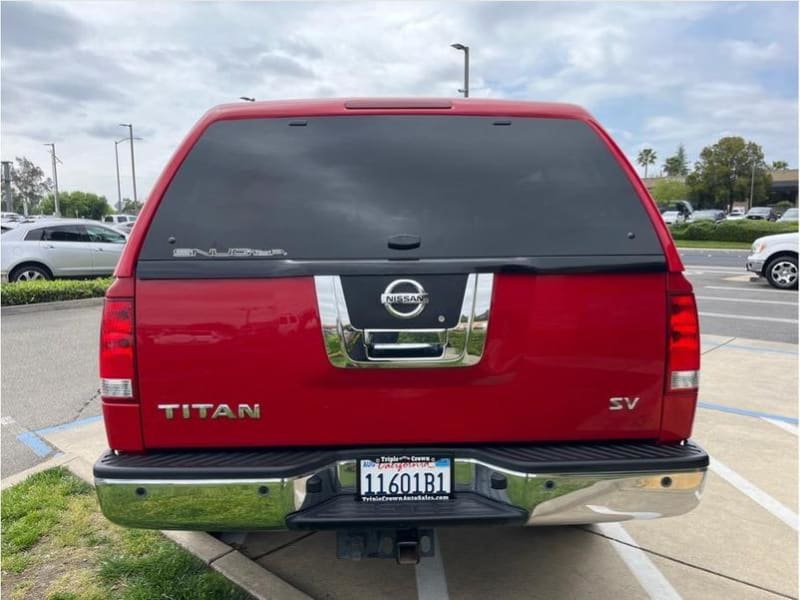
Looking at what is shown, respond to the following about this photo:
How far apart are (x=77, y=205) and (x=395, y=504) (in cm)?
A: 9877

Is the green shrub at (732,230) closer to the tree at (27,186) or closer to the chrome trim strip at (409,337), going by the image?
Answer: the chrome trim strip at (409,337)

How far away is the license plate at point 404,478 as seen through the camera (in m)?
2.24

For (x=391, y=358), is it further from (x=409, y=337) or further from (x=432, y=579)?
(x=432, y=579)

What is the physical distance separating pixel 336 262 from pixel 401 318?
30 centimetres

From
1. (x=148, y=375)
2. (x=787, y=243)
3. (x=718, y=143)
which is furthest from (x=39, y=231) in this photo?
(x=718, y=143)

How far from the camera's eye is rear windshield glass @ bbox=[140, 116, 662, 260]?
2244 mm

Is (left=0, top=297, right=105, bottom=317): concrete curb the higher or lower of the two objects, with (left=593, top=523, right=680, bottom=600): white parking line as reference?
higher

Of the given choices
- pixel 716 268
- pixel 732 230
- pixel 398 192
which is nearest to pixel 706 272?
pixel 716 268

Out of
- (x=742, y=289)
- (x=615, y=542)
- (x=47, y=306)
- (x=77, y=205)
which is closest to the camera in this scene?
(x=615, y=542)

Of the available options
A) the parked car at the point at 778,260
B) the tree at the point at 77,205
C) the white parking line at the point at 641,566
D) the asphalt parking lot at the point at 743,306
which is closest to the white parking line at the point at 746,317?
the asphalt parking lot at the point at 743,306

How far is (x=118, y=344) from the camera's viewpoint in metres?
2.19

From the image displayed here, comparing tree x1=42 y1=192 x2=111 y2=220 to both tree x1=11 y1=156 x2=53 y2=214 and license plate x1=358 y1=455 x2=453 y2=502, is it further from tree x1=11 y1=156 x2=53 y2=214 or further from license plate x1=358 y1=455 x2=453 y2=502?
license plate x1=358 y1=455 x2=453 y2=502

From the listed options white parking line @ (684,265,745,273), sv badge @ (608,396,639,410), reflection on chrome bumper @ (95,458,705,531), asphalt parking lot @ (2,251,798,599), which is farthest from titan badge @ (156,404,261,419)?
white parking line @ (684,265,745,273)

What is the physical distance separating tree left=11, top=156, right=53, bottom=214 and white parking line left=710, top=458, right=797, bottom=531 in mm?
102184
